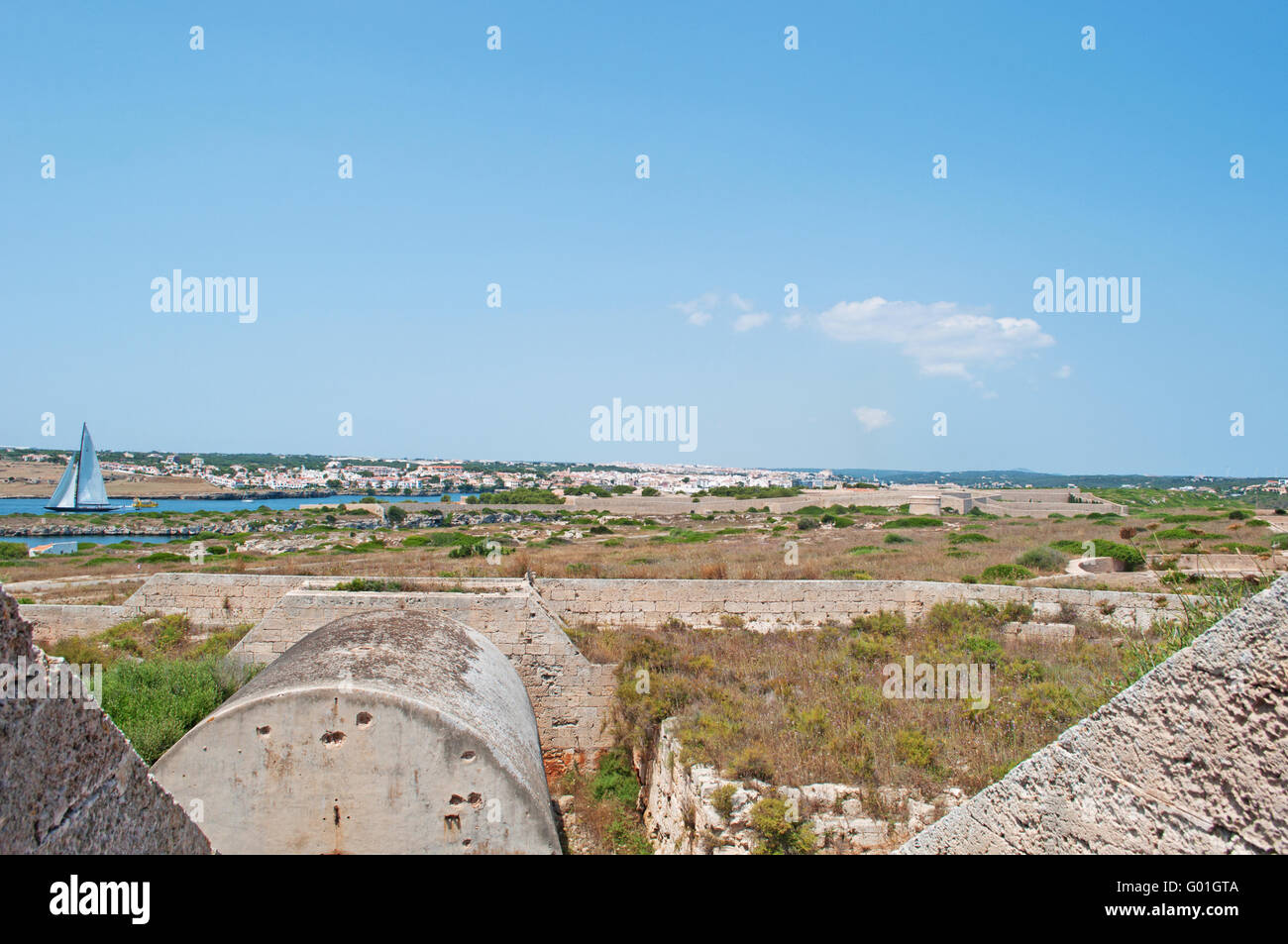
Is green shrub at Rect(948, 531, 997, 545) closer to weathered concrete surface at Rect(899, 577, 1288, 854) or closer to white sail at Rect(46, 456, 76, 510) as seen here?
weathered concrete surface at Rect(899, 577, 1288, 854)

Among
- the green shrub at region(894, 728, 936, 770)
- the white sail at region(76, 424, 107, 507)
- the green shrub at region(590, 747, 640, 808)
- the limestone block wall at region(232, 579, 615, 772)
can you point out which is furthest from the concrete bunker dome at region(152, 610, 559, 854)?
the white sail at region(76, 424, 107, 507)

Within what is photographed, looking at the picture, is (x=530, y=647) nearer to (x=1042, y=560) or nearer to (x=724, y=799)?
(x=724, y=799)

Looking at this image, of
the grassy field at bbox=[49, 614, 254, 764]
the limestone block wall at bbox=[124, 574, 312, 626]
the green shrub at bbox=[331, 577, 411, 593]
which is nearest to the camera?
the grassy field at bbox=[49, 614, 254, 764]

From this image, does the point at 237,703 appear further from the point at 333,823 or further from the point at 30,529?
the point at 30,529

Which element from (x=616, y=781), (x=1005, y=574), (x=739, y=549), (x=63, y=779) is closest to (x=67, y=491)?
(x=739, y=549)
